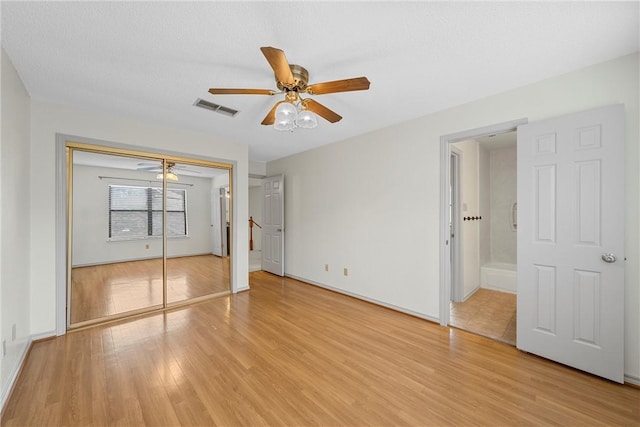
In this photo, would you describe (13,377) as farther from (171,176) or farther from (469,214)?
(469,214)

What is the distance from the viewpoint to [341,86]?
5.87ft

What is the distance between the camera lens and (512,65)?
2.08 m

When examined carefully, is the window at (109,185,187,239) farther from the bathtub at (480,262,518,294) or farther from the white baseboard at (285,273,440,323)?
the bathtub at (480,262,518,294)

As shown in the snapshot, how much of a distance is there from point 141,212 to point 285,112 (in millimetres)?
2764

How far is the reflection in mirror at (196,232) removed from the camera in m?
3.66

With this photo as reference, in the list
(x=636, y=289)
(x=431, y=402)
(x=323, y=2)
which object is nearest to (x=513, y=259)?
(x=636, y=289)

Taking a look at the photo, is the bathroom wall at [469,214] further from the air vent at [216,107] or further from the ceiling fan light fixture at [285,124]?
the air vent at [216,107]

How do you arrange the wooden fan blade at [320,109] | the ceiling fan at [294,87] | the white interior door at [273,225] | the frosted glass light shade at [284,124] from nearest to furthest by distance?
the ceiling fan at [294,87] < the frosted glass light shade at [284,124] < the wooden fan blade at [320,109] < the white interior door at [273,225]

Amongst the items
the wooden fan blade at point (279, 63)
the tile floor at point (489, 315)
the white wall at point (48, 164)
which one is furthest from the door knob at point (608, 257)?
the white wall at point (48, 164)

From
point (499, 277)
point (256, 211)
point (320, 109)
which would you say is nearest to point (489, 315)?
point (499, 277)

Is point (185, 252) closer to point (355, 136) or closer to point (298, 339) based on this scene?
point (298, 339)

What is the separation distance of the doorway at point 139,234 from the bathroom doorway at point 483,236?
3542 millimetres

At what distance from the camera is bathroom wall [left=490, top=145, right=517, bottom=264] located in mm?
4793

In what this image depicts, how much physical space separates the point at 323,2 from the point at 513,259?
5.31 metres
